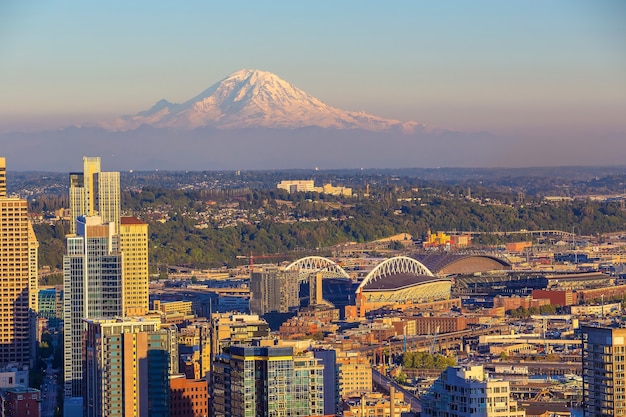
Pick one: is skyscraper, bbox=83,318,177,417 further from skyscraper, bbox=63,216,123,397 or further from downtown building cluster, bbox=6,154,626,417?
skyscraper, bbox=63,216,123,397

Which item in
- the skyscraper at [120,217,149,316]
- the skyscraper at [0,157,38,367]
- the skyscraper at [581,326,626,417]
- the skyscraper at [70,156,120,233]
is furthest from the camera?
the skyscraper at [70,156,120,233]

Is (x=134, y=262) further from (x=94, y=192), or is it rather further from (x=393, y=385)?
(x=393, y=385)

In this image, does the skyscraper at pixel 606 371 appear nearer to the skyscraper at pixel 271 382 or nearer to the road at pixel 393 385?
the skyscraper at pixel 271 382

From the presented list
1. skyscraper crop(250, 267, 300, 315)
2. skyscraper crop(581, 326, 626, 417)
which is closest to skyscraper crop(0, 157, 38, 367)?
skyscraper crop(250, 267, 300, 315)

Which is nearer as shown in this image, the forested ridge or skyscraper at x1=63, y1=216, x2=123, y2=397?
skyscraper at x1=63, y1=216, x2=123, y2=397

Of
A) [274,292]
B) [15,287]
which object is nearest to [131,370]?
[15,287]

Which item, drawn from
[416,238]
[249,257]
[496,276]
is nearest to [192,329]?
[496,276]

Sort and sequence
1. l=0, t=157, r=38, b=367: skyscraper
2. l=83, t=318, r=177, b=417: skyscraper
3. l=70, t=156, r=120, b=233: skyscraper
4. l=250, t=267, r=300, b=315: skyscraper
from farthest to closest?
1. l=250, t=267, r=300, b=315: skyscraper
2. l=70, t=156, r=120, b=233: skyscraper
3. l=0, t=157, r=38, b=367: skyscraper
4. l=83, t=318, r=177, b=417: skyscraper

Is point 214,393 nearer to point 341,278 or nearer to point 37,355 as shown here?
point 37,355
